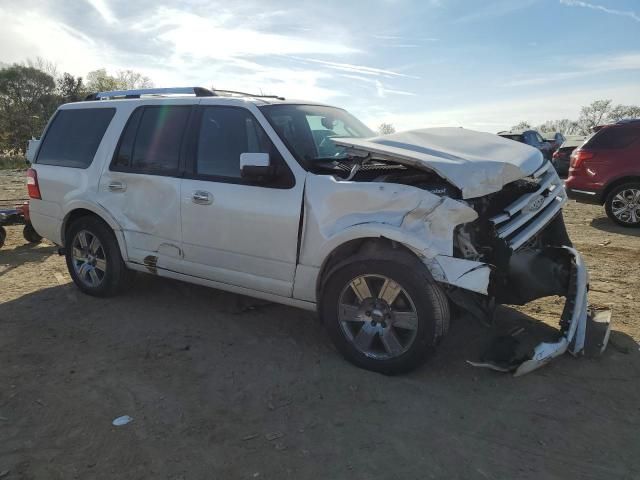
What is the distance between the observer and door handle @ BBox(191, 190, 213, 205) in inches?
158

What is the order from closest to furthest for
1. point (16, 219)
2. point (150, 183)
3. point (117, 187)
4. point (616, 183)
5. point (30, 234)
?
point (150, 183), point (117, 187), point (16, 219), point (30, 234), point (616, 183)

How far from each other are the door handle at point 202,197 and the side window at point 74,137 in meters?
1.49

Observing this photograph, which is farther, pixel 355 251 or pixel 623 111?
pixel 623 111

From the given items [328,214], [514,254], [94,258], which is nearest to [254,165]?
[328,214]

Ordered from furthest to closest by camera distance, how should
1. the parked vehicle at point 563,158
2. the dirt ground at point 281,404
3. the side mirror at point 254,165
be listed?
the parked vehicle at point 563,158, the side mirror at point 254,165, the dirt ground at point 281,404

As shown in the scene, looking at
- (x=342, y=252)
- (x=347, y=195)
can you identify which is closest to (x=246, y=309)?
(x=342, y=252)

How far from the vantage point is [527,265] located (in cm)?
358

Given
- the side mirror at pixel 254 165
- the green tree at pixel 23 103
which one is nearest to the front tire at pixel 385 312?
the side mirror at pixel 254 165

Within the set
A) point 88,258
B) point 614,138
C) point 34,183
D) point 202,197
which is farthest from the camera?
point 614,138

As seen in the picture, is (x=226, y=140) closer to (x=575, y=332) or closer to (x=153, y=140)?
(x=153, y=140)

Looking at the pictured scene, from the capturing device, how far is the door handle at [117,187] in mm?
4613

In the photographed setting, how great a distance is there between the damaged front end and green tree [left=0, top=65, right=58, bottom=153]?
35.3 m

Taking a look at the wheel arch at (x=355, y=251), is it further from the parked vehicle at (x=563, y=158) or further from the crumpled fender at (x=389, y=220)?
the parked vehicle at (x=563, y=158)

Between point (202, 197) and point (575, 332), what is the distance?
2.98 metres
